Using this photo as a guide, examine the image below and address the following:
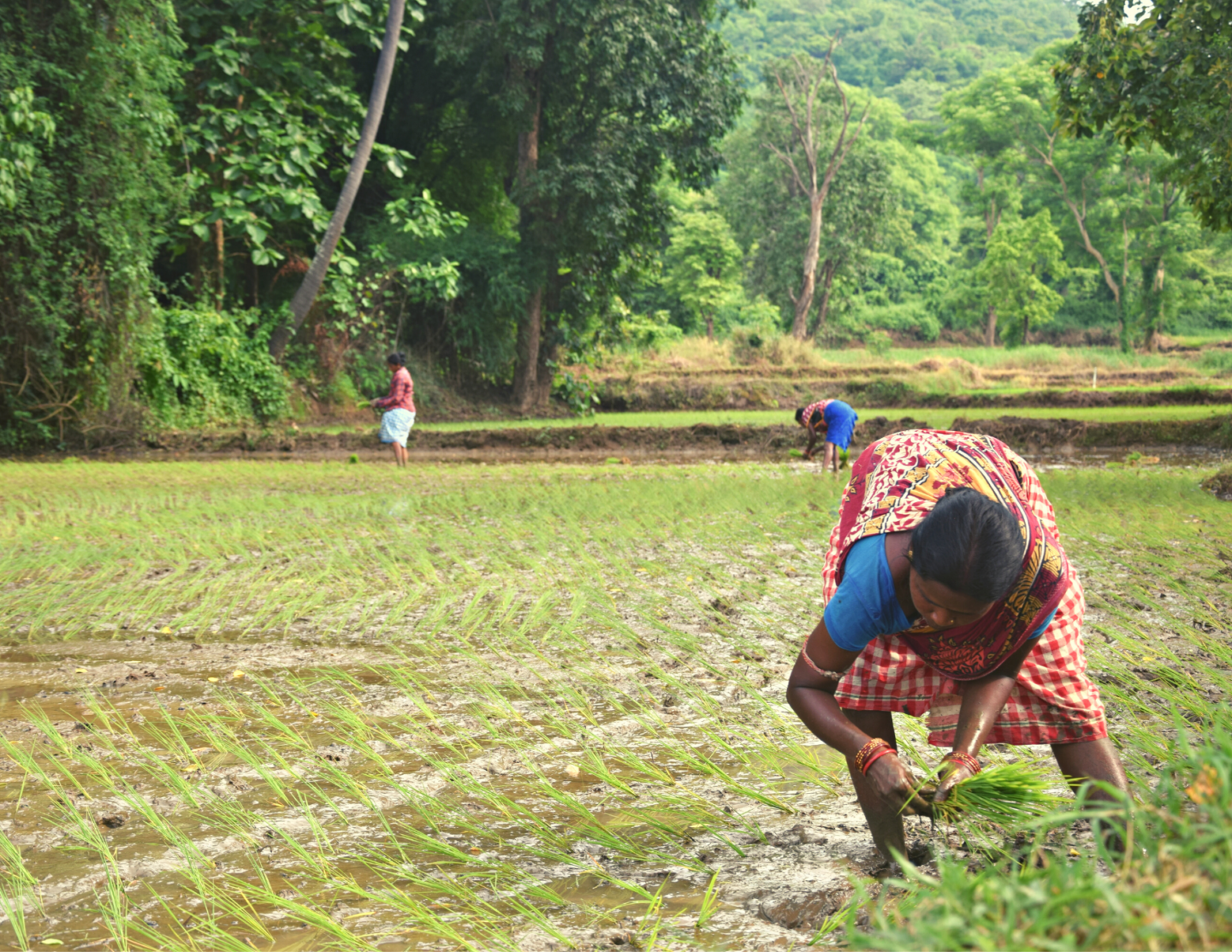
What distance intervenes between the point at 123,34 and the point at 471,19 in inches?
316

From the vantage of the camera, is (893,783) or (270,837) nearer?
(893,783)

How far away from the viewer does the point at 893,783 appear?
84.6 inches

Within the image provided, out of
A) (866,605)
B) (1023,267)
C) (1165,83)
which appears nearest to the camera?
(866,605)

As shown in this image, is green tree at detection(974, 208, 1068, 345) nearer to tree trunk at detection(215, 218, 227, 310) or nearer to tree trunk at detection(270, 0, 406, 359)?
tree trunk at detection(270, 0, 406, 359)

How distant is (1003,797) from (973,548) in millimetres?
659

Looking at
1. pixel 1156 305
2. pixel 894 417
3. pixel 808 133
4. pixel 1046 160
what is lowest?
pixel 894 417

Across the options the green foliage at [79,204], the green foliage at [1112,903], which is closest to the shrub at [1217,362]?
Answer: the green foliage at [79,204]

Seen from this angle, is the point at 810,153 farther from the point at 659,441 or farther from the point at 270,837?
the point at 270,837

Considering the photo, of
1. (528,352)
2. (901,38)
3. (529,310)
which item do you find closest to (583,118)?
(529,310)

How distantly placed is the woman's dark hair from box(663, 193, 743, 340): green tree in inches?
1661

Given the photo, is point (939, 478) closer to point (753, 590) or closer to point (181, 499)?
point (753, 590)

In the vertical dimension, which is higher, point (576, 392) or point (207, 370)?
point (207, 370)

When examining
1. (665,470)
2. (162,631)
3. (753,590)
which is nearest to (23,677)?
(162,631)

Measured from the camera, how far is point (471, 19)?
1884 cm
